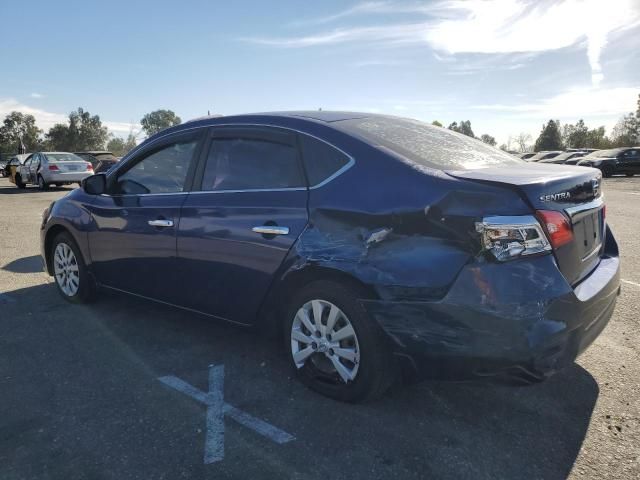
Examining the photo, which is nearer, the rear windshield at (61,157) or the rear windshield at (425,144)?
the rear windshield at (425,144)

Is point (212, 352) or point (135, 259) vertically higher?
point (135, 259)

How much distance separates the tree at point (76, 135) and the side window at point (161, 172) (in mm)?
101320

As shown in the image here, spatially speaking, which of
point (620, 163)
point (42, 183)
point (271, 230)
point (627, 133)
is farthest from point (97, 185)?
point (627, 133)

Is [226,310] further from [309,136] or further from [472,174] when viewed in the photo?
[472,174]

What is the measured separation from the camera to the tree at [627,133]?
2655 inches

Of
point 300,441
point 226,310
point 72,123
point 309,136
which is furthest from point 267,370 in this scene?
point 72,123

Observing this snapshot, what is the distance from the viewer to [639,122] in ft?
232

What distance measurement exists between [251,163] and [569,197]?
76.6 inches

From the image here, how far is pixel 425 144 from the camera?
3100 millimetres

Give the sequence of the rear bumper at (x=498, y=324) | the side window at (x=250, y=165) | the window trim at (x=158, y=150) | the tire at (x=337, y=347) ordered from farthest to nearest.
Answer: the window trim at (x=158, y=150) → the side window at (x=250, y=165) → the tire at (x=337, y=347) → the rear bumper at (x=498, y=324)

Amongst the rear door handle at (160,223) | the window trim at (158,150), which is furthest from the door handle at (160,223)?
the window trim at (158,150)

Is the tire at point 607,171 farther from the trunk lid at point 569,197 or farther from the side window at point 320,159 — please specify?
the side window at point 320,159

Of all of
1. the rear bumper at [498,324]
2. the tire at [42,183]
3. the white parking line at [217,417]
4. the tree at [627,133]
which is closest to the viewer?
the rear bumper at [498,324]

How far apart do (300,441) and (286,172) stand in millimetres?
1580
